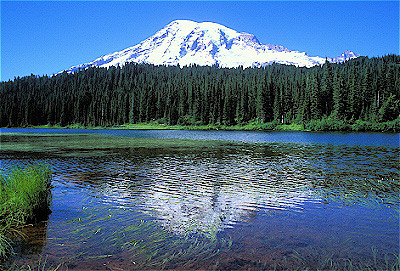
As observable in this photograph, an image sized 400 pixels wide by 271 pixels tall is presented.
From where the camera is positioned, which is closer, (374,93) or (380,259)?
(380,259)

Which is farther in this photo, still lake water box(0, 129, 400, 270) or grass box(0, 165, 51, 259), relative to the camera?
grass box(0, 165, 51, 259)

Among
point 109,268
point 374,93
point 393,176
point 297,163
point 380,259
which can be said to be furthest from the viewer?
point 374,93

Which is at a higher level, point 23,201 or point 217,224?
point 23,201

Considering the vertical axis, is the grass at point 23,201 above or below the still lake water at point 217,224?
above

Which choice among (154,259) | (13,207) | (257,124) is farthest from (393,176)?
(257,124)

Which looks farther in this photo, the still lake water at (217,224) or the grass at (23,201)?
the grass at (23,201)

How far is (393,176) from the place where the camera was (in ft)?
72.2

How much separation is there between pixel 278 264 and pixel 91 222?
6952 mm

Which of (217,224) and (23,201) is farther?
(217,224)

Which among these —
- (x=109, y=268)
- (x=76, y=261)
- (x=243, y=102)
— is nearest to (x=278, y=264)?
(x=109, y=268)

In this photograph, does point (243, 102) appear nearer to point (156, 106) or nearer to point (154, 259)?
point (156, 106)

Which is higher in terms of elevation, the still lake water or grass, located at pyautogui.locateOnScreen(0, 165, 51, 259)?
grass, located at pyautogui.locateOnScreen(0, 165, 51, 259)

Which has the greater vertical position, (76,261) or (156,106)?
(156,106)

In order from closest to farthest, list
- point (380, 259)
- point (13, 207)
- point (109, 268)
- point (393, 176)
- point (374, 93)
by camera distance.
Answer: point (109, 268) < point (380, 259) < point (13, 207) < point (393, 176) < point (374, 93)
